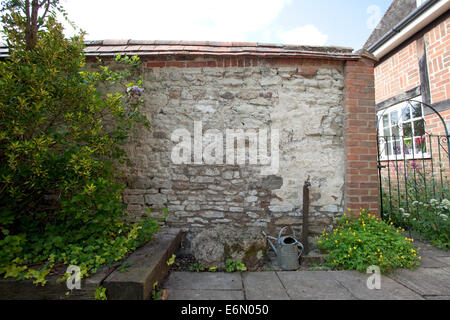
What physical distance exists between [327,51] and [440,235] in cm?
333

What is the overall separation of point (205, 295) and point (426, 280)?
8.06 feet

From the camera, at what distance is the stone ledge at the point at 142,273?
196cm

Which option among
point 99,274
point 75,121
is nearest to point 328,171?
point 99,274

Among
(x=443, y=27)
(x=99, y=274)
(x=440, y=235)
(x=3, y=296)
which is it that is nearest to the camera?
(x=3, y=296)

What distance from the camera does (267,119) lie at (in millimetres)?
3570

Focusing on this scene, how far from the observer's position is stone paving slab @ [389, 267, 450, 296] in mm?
2342

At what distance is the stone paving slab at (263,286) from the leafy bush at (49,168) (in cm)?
131

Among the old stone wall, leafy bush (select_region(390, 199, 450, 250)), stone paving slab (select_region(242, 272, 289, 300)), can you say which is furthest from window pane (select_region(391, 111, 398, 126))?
stone paving slab (select_region(242, 272, 289, 300))

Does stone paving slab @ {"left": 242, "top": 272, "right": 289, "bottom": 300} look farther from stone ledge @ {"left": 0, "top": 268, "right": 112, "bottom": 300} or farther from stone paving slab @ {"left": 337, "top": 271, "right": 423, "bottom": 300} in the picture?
stone ledge @ {"left": 0, "top": 268, "right": 112, "bottom": 300}

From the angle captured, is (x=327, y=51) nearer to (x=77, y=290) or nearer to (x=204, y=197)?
(x=204, y=197)

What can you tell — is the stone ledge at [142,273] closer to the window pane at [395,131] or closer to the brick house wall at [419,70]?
the brick house wall at [419,70]

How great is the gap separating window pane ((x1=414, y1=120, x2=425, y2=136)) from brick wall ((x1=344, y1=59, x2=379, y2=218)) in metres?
3.03

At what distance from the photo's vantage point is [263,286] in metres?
2.49

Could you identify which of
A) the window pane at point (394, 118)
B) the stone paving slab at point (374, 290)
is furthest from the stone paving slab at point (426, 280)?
the window pane at point (394, 118)
